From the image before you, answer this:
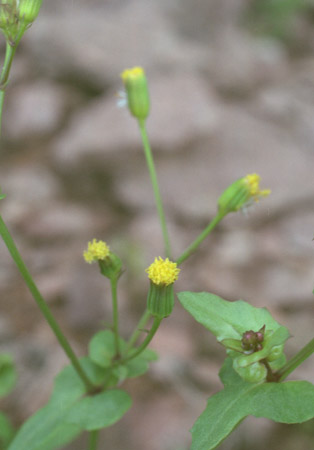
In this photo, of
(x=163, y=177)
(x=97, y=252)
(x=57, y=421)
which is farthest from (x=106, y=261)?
(x=163, y=177)

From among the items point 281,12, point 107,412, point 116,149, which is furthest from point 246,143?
point 107,412

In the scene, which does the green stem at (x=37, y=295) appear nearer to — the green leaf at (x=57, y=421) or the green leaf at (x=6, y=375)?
the green leaf at (x=57, y=421)

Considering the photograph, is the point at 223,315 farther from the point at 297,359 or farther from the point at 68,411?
the point at 68,411

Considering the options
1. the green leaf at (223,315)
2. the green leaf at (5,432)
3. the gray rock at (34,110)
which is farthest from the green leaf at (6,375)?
the gray rock at (34,110)

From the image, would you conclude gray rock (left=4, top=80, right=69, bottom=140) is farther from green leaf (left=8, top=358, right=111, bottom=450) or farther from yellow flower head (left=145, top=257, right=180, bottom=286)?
yellow flower head (left=145, top=257, right=180, bottom=286)

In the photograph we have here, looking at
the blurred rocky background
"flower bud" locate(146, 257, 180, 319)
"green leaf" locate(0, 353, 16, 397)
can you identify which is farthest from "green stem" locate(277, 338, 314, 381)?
the blurred rocky background

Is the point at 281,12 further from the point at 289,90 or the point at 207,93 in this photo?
the point at 207,93
